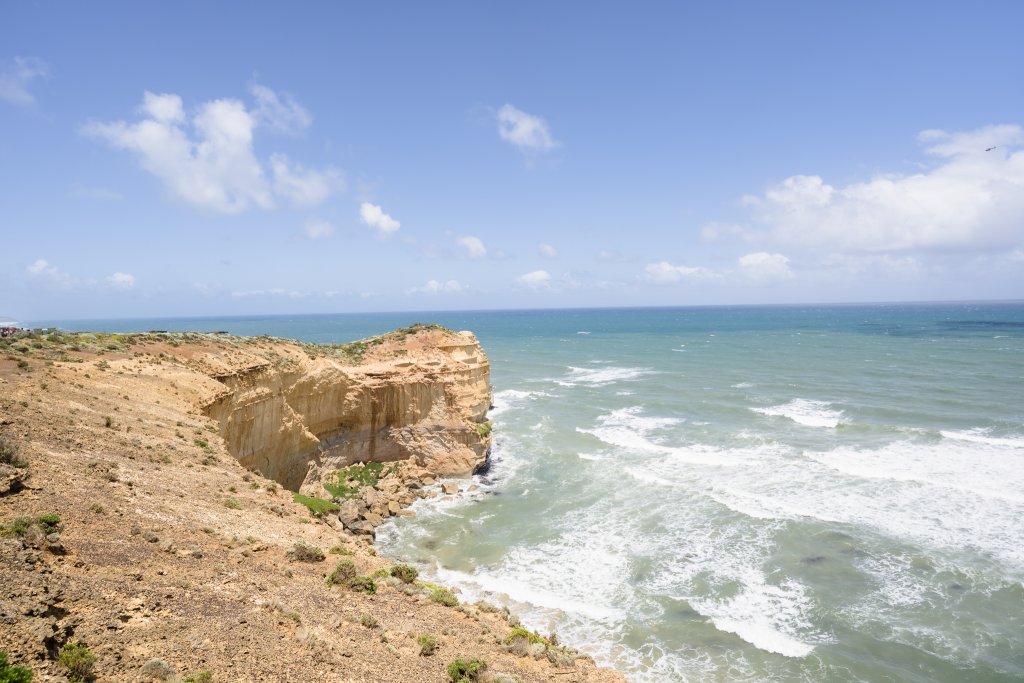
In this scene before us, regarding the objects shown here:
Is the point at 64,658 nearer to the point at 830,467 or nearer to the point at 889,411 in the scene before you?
the point at 830,467

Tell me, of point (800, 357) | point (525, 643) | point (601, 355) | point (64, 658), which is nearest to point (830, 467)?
point (525, 643)

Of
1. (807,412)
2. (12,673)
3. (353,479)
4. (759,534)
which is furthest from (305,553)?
(807,412)

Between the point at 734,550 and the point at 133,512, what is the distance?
22786mm

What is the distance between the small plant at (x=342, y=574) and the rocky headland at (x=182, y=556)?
56 millimetres

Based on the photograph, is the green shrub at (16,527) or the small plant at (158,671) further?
the green shrub at (16,527)

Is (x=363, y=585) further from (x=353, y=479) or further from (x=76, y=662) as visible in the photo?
(x=353, y=479)

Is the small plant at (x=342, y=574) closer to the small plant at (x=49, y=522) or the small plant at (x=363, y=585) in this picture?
the small plant at (x=363, y=585)

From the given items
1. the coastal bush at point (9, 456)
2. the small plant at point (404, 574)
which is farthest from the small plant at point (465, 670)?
the coastal bush at point (9, 456)

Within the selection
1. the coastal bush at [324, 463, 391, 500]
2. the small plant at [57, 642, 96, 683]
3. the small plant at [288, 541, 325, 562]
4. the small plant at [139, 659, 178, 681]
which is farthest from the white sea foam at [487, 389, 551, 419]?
the small plant at [57, 642, 96, 683]

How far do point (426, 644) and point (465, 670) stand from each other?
1074 mm

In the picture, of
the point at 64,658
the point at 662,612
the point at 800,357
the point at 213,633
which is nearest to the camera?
the point at 64,658

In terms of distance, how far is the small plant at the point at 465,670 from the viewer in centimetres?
1107

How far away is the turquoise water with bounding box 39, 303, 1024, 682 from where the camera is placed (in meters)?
18.7

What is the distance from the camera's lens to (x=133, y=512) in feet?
42.8
